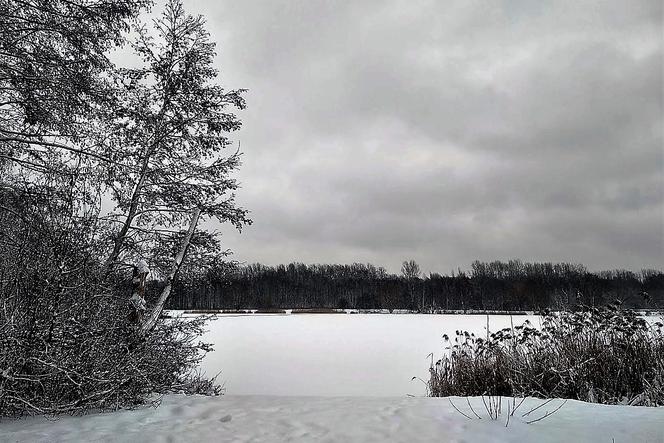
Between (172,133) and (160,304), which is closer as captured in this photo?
(160,304)

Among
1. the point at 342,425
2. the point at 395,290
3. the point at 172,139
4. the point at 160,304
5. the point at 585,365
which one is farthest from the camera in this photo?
the point at 395,290

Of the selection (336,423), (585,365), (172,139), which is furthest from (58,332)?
(585,365)

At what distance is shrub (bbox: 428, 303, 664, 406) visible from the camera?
616cm

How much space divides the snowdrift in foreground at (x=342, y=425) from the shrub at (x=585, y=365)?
1.73m

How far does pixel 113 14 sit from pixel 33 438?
5485mm

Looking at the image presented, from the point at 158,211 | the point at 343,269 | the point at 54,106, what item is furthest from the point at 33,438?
the point at 343,269

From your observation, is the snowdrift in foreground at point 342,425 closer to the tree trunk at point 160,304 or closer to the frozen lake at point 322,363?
the tree trunk at point 160,304

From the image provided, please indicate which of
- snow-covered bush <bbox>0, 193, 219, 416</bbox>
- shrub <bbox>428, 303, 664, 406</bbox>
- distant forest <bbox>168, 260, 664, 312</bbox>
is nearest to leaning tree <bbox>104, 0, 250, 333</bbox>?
snow-covered bush <bbox>0, 193, 219, 416</bbox>

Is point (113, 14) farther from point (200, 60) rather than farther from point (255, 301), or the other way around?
point (255, 301)

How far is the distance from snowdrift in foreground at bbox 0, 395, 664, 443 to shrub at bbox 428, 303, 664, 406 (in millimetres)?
1734

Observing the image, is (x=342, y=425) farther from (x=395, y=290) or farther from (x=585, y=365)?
(x=395, y=290)

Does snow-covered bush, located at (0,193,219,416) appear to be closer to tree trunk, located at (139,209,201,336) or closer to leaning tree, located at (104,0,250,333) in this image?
tree trunk, located at (139,209,201,336)

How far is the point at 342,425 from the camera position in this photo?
389 cm

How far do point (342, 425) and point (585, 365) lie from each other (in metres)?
4.70
